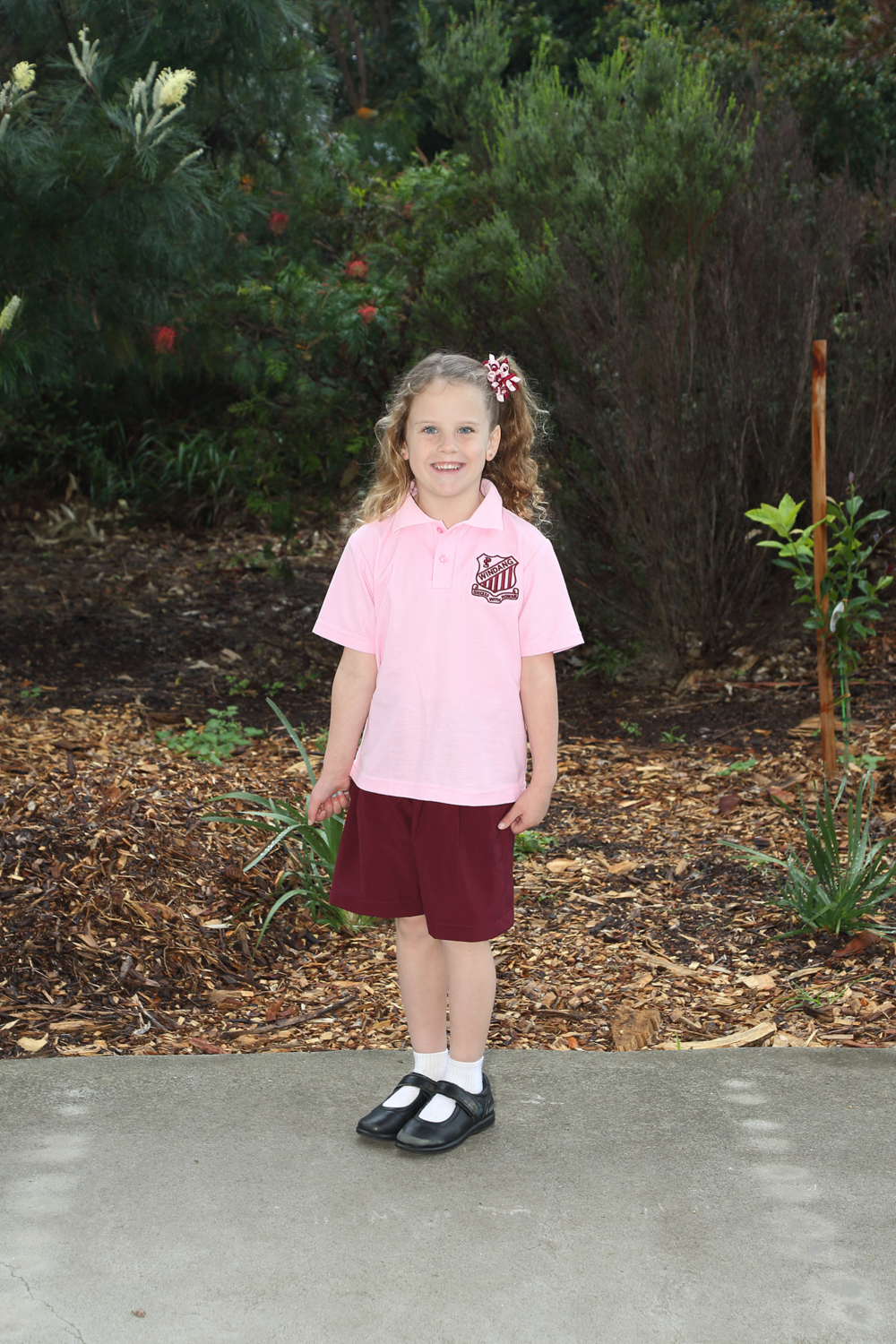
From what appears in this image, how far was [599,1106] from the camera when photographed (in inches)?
95.0

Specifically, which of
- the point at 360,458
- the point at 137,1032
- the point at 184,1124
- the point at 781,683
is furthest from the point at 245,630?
the point at 184,1124

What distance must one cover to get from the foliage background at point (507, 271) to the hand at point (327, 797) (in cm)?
294

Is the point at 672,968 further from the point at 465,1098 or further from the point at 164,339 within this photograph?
the point at 164,339

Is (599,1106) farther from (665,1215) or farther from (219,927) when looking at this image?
(219,927)

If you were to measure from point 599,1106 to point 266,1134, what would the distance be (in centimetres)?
62

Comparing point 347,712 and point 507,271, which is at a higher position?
point 507,271

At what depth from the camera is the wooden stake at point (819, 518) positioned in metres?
4.22

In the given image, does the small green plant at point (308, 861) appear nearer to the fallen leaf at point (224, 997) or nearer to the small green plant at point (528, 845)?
the fallen leaf at point (224, 997)

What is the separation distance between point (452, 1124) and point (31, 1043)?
3.32 feet

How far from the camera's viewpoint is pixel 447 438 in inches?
89.1

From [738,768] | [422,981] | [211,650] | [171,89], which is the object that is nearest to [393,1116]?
[422,981]

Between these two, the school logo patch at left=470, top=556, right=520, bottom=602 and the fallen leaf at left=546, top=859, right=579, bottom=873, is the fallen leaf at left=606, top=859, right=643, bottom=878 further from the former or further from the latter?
A: the school logo patch at left=470, top=556, right=520, bottom=602

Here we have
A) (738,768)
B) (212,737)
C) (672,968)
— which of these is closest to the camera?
(672,968)

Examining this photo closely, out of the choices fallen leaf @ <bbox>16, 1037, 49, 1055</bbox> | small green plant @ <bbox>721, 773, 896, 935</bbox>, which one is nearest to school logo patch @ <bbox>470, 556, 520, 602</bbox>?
small green plant @ <bbox>721, 773, 896, 935</bbox>
